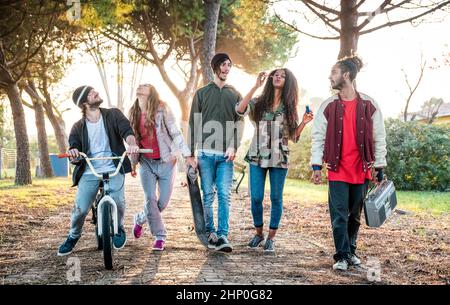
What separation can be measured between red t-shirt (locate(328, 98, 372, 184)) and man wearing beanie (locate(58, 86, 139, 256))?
2122 mm

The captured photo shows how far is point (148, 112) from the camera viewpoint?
6.58 m

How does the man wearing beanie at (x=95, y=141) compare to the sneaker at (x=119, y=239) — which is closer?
the man wearing beanie at (x=95, y=141)

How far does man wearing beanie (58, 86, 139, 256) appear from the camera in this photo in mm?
6094

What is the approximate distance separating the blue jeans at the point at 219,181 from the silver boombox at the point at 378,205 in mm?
1602

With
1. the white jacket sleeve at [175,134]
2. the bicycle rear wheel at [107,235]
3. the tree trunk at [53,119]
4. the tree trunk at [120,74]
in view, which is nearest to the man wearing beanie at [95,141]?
the bicycle rear wheel at [107,235]

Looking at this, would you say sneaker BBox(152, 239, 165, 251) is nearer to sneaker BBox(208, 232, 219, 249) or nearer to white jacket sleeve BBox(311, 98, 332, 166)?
sneaker BBox(208, 232, 219, 249)

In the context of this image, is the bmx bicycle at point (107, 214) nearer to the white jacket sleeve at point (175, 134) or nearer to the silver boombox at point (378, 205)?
the white jacket sleeve at point (175, 134)

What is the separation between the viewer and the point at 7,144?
6366cm

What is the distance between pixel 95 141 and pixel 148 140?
681mm

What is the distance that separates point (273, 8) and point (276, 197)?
25.4 feet

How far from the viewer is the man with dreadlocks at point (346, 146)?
560 centimetres

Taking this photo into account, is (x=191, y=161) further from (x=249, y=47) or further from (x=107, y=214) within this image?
(x=249, y=47)

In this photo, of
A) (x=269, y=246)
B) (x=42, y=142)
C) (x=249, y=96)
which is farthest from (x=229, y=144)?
(x=42, y=142)
